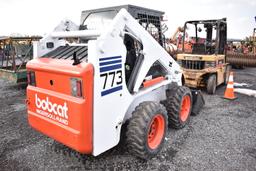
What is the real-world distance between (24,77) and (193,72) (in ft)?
17.0

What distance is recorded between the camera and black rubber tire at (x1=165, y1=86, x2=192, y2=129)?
399 centimetres

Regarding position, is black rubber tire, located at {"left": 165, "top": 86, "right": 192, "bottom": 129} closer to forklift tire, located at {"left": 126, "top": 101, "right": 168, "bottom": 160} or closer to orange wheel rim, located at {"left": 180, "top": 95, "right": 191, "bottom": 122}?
orange wheel rim, located at {"left": 180, "top": 95, "right": 191, "bottom": 122}

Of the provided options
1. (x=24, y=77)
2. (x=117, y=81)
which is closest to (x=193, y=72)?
(x=117, y=81)

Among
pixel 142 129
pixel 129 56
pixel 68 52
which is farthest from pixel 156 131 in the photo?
pixel 68 52

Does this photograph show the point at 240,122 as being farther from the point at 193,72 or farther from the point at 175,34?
the point at 175,34

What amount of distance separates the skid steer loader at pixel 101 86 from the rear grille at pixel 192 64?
3.38 m

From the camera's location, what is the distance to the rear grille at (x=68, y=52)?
9.64ft

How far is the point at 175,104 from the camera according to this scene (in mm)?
3980

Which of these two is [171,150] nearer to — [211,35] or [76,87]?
[76,87]

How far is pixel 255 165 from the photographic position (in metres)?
3.19

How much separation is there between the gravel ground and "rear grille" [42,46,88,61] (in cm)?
143

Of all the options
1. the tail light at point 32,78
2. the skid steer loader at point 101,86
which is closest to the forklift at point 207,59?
the skid steer loader at point 101,86

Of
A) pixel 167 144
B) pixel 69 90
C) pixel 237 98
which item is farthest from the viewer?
pixel 237 98

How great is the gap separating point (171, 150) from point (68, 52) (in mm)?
2131
